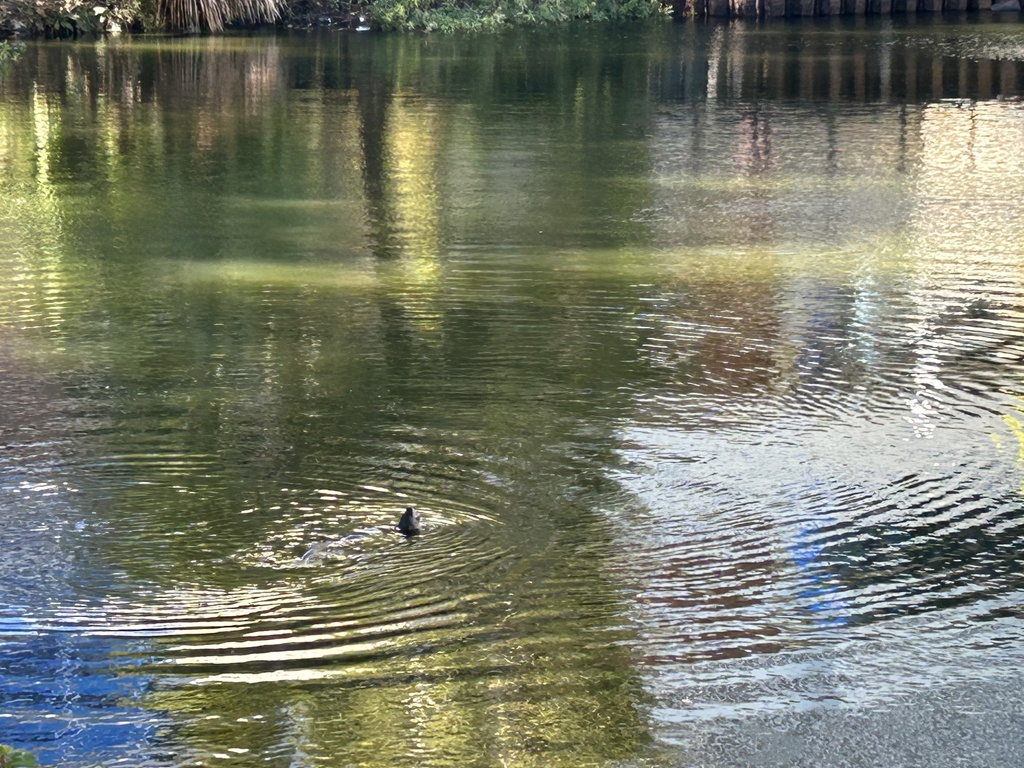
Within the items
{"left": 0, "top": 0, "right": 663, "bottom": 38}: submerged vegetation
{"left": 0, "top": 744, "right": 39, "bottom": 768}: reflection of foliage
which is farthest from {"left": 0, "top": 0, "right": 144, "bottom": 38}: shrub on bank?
{"left": 0, "top": 744, "right": 39, "bottom": 768}: reflection of foliage

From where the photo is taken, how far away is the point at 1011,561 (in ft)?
16.6

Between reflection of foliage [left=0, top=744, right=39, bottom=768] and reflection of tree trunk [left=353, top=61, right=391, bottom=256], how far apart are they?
19.9 ft

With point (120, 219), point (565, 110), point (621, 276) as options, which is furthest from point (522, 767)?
point (565, 110)

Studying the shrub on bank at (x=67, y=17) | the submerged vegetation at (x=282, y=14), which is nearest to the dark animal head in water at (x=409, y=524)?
the submerged vegetation at (x=282, y=14)

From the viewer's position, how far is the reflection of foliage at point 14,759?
3.30m

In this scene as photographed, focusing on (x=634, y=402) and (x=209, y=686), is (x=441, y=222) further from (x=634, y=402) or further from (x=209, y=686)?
(x=209, y=686)

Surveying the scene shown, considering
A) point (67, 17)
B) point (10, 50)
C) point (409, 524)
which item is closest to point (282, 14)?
point (67, 17)

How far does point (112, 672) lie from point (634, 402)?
117 inches

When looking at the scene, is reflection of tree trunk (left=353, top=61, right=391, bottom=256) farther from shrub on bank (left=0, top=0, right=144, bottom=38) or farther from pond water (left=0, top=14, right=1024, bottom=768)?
shrub on bank (left=0, top=0, right=144, bottom=38)

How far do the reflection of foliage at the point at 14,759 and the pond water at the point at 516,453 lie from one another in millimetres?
439

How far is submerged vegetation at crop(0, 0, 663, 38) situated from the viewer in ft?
80.8

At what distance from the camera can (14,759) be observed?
3.34 m

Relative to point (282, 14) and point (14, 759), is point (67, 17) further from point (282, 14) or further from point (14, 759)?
point (14, 759)

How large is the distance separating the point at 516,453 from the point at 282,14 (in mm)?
21939
